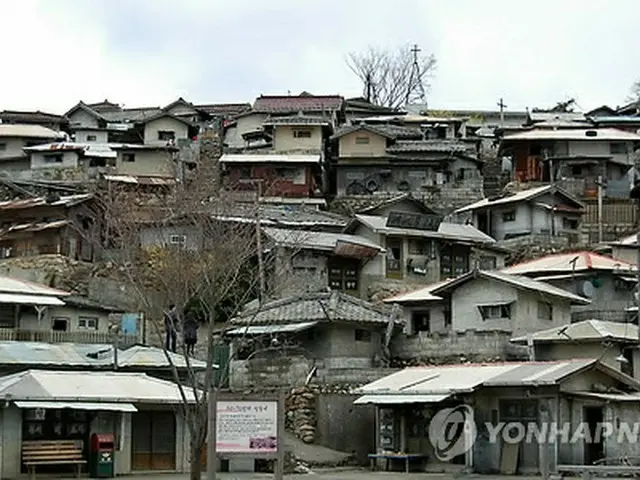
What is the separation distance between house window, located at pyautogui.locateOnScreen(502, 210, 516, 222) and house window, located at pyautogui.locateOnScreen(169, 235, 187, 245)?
64.4 ft

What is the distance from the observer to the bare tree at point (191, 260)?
2955cm

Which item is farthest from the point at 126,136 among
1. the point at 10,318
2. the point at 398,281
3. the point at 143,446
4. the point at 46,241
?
the point at 143,446

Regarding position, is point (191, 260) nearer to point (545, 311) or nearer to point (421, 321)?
point (421, 321)

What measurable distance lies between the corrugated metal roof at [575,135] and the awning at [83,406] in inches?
1653

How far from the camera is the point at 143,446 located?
3303 cm

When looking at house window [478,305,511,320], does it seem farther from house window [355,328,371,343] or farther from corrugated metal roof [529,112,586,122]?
corrugated metal roof [529,112,586,122]

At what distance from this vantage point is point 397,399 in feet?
111

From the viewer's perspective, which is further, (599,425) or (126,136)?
(126,136)

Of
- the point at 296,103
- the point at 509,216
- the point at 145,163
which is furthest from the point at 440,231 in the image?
the point at 296,103

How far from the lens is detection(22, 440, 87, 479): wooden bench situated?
30.8 meters

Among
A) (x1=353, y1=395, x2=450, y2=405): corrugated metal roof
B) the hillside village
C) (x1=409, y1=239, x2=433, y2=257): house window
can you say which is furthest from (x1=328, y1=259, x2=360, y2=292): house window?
(x1=353, y1=395, x2=450, y2=405): corrugated metal roof

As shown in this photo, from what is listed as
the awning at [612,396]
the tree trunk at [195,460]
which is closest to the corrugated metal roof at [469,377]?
the awning at [612,396]

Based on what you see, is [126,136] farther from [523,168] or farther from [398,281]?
[398,281]

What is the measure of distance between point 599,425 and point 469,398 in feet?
11.3
